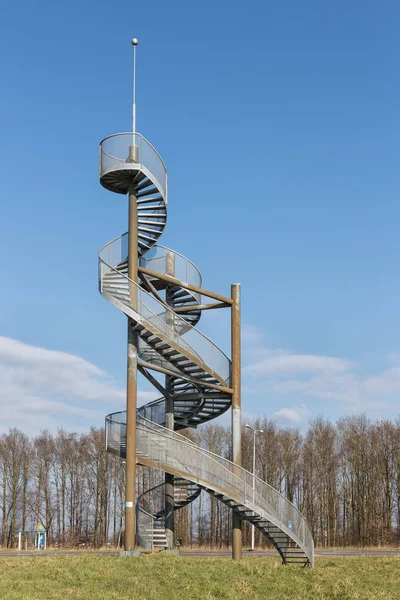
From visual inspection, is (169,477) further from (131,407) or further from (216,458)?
(131,407)

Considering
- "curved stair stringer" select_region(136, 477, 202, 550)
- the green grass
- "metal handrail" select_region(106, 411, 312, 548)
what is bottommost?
the green grass

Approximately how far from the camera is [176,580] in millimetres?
19109

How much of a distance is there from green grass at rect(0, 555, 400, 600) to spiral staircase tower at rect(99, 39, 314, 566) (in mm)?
2386

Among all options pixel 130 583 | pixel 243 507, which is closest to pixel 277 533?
pixel 243 507

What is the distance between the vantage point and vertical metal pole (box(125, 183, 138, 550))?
25750mm

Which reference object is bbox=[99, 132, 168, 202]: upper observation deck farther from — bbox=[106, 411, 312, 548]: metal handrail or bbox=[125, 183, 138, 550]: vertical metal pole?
bbox=[106, 411, 312, 548]: metal handrail

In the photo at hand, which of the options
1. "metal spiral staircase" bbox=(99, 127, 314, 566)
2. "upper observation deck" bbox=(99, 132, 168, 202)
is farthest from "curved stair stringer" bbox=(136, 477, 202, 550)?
"upper observation deck" bbox=(99, 132, 168, 202)

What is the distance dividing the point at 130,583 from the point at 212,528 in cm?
4709

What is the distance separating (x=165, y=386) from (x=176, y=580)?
36.0 feet

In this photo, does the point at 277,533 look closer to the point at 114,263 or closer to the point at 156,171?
the point at 114,263

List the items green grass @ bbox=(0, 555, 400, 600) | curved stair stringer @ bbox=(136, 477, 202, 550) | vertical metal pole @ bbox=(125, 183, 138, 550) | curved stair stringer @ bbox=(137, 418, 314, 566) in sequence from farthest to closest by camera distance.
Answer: curved stair stringer @ bbox=(136, 477, 202, 550) < vertical metal pole @ bbox=(125, 183, 138, 550) < curved stair stringer @ bbox=(137, 418, 314, 566) < green grass @ bbox=(0, 555, 400, 600)

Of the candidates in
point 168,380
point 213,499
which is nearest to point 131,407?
point 168,380

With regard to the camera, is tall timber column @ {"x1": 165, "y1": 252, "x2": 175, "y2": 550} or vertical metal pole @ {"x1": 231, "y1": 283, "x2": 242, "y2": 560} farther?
tall timber column @ {"x1": 165, "y1": 252, "x2": 175, "y2": 550}

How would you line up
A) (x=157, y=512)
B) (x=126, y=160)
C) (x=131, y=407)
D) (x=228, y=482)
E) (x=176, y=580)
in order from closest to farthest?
(x=176, y=580), (x=228, y=482), (x=131, y=407), (x=126, y=160), (x=157, y=512)
